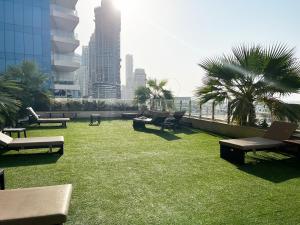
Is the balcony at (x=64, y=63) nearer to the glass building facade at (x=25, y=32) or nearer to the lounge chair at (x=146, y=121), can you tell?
the glass building facade at (x=25, y=32)

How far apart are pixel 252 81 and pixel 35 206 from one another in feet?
26.1

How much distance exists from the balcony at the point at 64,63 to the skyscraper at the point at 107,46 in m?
27.4

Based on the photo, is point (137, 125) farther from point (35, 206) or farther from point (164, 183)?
point (35, 206)

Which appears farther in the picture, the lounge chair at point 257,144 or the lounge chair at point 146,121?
the lounge chair at point 146,121

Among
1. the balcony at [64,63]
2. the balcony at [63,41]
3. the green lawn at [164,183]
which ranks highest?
the balcony at [63,41]

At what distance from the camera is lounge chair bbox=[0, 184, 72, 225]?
234cm

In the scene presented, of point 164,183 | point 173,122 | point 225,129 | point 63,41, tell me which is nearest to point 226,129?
point 225,129

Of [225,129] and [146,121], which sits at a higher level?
[146,121]

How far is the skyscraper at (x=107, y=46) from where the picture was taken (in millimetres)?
73312

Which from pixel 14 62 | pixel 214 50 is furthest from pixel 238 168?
pixel 14 62

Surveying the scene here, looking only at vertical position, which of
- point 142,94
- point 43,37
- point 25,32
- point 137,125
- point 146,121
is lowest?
point 137,125

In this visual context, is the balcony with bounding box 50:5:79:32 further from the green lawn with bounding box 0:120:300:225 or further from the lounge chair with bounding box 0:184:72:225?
the lounge chair with bounding box 0:184:72:225

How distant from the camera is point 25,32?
3372 centimetres

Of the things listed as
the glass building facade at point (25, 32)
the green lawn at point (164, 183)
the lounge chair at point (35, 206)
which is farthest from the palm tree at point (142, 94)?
the glass building facade at point (25, 32)
